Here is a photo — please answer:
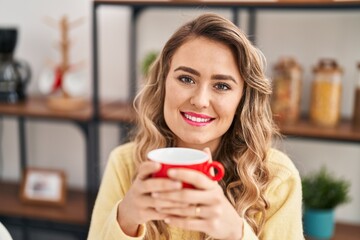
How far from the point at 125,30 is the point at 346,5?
107cm

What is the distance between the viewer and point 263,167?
4.06 feet

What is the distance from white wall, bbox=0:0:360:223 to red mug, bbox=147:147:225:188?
113 cm

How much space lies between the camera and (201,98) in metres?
1.09

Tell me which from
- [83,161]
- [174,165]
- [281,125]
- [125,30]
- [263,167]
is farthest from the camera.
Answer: [83,161]

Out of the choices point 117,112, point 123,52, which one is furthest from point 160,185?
point 123,52

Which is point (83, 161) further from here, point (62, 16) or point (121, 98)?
point (62, 16)

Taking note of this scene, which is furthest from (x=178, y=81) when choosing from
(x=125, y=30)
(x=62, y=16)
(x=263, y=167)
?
(x=62, y=16)

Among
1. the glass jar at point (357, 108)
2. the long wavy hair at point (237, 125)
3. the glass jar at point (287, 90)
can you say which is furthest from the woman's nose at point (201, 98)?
the glass jar at point (357, 108)

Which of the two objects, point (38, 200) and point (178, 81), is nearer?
point (178, 81)

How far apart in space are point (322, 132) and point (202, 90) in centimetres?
96

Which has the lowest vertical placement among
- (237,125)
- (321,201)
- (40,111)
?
(321,201)

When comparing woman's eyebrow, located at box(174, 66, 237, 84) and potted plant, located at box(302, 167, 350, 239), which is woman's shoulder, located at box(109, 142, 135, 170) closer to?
woman's eyebrow, located at box(174, 66, 237, 84)

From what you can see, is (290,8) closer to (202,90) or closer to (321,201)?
(321,201)

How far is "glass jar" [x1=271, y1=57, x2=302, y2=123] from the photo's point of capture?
6.56 ft
